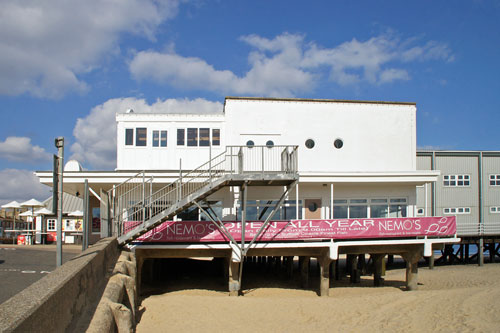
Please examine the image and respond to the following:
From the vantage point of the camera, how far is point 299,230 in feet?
54.0

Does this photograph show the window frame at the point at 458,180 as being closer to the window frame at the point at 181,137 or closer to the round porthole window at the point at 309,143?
the round porthole window at the point at 309,143

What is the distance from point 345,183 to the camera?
63.7ft

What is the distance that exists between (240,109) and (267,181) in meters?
4.92

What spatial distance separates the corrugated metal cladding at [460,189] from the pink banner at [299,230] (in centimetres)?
1905

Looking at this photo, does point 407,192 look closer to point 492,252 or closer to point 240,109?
point 240,109

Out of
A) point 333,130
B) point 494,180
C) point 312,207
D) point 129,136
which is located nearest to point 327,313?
point 312,207

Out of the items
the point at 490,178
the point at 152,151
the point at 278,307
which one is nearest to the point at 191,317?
the point at 278,307

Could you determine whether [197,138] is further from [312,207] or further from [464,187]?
[464,187]

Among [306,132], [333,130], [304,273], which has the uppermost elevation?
[333,130]

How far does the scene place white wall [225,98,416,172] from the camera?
19.9 m

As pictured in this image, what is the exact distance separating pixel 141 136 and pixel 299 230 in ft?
28.6

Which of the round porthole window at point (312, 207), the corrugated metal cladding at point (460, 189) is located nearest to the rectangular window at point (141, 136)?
the round porthole window at point (312, 207)

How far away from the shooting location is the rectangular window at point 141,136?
65.2ft

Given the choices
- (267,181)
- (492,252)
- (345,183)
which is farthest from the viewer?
(492,252)
